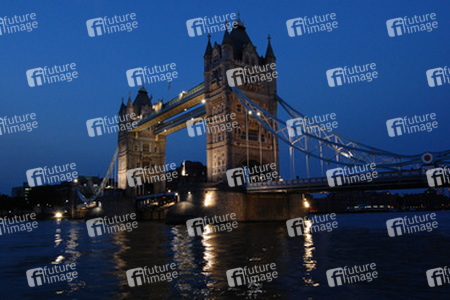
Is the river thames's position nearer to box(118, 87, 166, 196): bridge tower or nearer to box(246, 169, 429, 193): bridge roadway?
box(246, 169, 429, 193): bridge roadway

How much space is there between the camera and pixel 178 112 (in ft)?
195

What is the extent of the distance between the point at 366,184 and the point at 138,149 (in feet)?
164

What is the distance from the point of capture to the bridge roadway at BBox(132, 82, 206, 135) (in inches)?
2050

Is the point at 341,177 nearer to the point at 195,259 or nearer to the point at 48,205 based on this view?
the point at 195,259

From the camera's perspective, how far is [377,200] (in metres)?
179

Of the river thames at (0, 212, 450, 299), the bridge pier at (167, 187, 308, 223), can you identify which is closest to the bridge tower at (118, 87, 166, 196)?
the bridge pier at (167, 187, 308, 223)

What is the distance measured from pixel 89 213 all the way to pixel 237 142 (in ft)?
120

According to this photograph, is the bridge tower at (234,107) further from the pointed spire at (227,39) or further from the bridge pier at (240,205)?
the bridge pier at (240,205)

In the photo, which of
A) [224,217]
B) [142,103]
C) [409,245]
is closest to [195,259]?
[409,245]

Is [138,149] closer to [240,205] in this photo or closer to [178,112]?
[178,112]

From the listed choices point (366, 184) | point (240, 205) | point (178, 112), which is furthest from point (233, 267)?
point (178, 112)

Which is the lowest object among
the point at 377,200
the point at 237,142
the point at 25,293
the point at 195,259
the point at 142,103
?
the point at 377,200

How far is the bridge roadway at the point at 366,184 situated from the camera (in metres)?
28.0

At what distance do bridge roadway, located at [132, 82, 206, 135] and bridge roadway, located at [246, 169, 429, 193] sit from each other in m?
17.9
